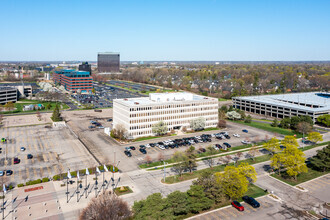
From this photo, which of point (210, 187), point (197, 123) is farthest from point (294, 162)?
point (197, 123)

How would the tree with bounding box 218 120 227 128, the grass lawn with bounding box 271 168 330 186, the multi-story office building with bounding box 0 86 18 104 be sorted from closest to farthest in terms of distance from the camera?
the grass lawn with bounding box 271 168 330 186
the tree with bounding box 218 120 227 128
the multi-story office building with bounding box 0 86 18 104

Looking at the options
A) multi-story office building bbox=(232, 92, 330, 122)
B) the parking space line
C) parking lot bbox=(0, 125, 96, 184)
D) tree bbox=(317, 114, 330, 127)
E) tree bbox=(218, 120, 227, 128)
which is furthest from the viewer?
multi-story office building bbox=(232, 92, 330, 122)

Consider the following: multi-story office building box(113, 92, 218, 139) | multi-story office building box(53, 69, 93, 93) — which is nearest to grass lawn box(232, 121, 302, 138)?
multi-story office building box(113, 92, 218, 139)

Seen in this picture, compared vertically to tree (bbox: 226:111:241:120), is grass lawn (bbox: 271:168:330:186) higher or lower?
lower

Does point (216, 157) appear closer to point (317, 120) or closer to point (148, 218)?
point (148, 218)

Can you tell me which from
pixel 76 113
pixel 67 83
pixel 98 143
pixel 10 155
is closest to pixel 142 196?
pixel 98 143

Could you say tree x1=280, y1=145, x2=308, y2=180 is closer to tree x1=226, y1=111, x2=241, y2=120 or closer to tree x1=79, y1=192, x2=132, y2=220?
tree x1=79, y1=192, x2=132, y2=220

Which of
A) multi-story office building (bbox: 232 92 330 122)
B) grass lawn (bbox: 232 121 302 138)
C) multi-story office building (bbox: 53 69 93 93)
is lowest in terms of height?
grass lawn (bbox: 232 121 302 138)
